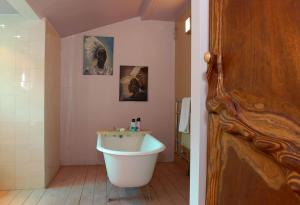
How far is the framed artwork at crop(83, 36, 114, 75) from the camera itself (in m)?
4.44

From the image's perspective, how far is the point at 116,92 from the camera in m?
4.53

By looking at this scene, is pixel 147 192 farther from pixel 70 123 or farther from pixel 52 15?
pixel 52 15

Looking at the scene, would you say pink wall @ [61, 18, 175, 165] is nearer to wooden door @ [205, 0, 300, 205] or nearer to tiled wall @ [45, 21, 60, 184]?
tiled wall @ [45, 21, 60, 184]

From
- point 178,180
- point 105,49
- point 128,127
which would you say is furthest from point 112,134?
point 105,49

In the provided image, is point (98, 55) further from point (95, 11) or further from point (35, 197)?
point (35, 197)

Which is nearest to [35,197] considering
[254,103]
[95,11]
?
[95,11]

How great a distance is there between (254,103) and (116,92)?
4032mm

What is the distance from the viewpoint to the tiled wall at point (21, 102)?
3219 millimetres

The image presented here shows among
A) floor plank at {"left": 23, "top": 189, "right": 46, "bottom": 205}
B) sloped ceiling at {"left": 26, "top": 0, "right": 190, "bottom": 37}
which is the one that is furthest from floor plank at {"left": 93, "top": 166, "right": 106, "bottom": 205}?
sloped ceiling at {"left": 26, "top": 0, "right": 190, "bottom": 37}

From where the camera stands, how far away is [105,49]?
14.7 feet

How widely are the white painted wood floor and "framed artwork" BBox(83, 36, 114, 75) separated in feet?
5.71

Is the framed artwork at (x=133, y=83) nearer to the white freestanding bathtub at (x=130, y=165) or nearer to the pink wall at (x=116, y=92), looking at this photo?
the pink wall at (x=116, y=92)

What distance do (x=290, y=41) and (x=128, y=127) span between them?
13.6ft

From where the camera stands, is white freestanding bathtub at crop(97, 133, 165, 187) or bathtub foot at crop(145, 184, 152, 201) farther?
bathtub foot at crop(145, 184, 152, 201)
